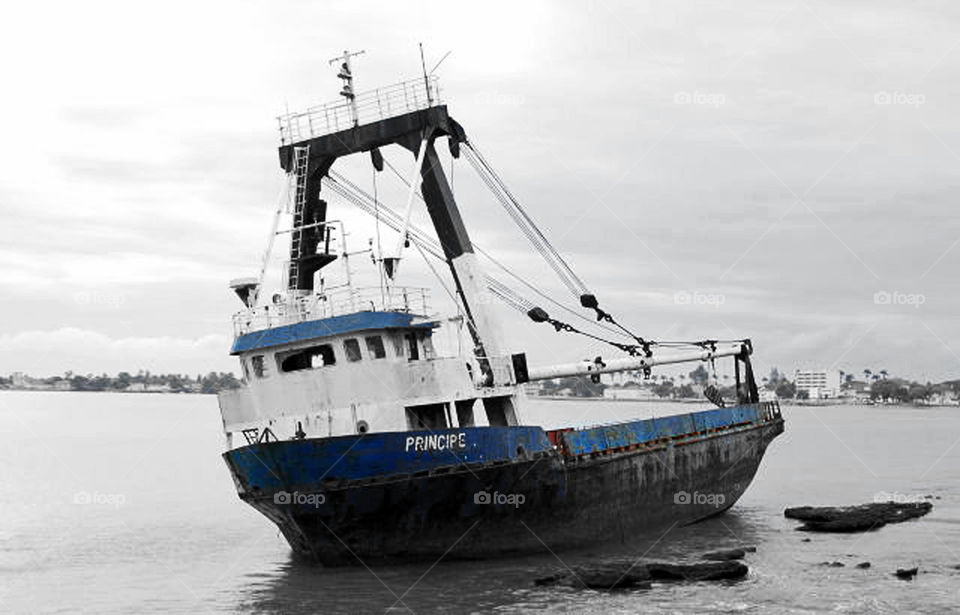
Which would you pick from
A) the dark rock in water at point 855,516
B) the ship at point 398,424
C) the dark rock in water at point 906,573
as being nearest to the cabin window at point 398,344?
the ship at point 398,424

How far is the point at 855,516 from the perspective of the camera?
109ft

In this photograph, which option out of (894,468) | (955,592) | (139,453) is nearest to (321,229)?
(955,592)

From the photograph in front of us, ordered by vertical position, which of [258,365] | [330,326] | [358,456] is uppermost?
[330,326]

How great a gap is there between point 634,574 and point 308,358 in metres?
8.78

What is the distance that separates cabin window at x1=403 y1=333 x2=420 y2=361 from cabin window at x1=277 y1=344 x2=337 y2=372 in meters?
1.70

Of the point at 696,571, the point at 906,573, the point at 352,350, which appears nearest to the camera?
the point at 696,571

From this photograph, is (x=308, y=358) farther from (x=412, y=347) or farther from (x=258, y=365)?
(x=412, y=347)

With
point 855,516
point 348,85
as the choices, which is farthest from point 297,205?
point 855,516

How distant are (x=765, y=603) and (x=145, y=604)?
42.4 ft

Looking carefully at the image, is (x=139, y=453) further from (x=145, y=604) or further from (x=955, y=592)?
(x=955, y=592)

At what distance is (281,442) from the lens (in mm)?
22219

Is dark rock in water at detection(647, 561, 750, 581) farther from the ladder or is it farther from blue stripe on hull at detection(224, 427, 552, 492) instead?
the ladder

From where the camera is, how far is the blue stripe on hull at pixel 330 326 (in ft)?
77.9

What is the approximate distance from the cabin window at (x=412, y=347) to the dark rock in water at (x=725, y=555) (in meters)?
8.91
